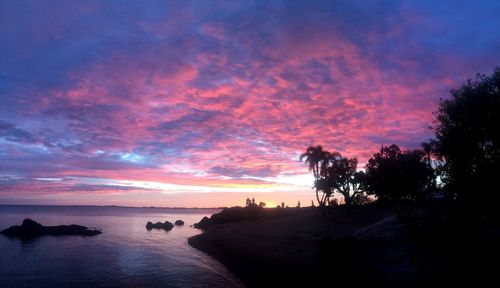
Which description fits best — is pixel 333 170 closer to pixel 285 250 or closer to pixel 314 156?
pixel 314 156

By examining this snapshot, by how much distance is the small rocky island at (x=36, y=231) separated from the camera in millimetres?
90463

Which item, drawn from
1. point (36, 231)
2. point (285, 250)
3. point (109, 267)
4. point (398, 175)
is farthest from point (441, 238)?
point (36, 231)

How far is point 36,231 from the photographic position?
94.4m

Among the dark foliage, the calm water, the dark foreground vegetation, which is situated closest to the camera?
the dark foreground vegetation

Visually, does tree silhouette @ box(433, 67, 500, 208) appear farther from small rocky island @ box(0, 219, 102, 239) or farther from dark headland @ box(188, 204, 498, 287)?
small rocky island @ box(0, 219, 102, 239)

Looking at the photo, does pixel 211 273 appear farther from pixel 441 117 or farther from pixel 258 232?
pixel 441 117

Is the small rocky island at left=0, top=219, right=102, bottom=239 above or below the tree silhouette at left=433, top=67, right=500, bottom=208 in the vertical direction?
below

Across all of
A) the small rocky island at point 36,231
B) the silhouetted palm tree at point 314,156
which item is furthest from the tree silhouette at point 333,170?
the small rocky island at point 36,231

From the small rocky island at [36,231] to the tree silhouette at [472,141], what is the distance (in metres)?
95.4

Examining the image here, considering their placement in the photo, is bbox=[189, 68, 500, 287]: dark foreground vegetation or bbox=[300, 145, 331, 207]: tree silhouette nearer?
bbox=[189, 68, 500, 287]: dark foreground vegetation

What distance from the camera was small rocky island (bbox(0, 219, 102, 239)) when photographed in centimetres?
9046

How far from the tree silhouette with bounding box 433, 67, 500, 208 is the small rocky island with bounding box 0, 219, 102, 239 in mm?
95383

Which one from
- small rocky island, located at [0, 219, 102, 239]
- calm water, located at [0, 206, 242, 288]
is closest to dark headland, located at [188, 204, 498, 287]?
A: calm water, located at [0, 206, 242, 288]

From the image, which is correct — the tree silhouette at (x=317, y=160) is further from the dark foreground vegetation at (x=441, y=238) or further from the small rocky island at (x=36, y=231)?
the small rocky island at (x=36, y=231)
